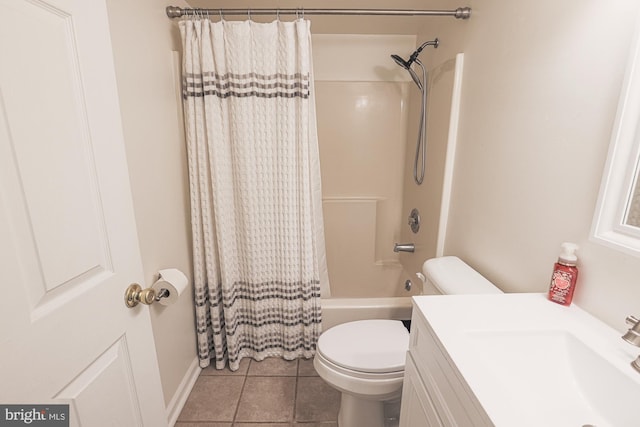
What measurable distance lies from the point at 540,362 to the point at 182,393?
5.21 ft

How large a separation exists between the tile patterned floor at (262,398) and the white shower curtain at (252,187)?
81 millimetres

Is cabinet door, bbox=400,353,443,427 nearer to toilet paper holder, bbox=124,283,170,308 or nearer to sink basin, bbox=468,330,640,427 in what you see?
sink basin, bbox=468,330,640,427

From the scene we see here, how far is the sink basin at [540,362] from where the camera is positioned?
0.55 metres

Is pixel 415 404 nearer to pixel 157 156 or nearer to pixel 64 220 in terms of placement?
pixel 64 220

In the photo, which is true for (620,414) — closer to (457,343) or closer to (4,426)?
(457,343)

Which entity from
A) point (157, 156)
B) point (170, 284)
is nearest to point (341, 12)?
point (157, 156)

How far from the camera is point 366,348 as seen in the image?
1.22 meters

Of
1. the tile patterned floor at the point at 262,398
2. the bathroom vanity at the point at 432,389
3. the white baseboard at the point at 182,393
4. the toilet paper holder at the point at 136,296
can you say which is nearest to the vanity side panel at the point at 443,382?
the bathroom vanity at the point at 432,389

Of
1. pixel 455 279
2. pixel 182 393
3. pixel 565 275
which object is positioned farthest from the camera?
pixel 182 393

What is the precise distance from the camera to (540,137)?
35.4 inches

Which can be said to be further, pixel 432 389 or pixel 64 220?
pixel 432 389

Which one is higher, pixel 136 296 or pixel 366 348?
pixel 136 296

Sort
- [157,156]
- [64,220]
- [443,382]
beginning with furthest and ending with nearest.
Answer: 1. [157,156]
2. [443,382]
3. [64,220]

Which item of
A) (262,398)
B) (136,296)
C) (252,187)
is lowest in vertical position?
(262,398)
